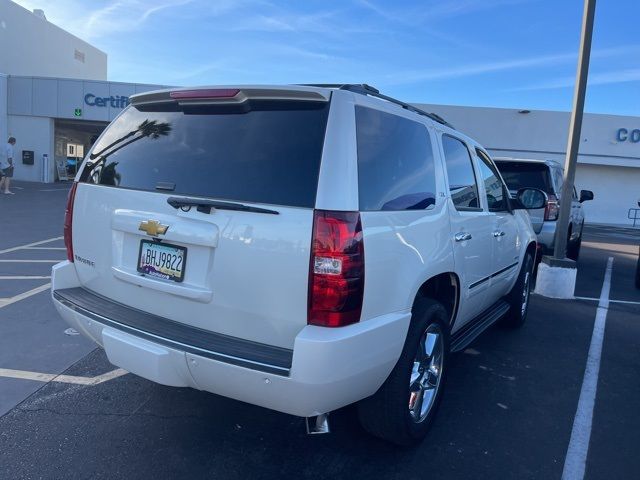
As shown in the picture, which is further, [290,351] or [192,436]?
[192,436]

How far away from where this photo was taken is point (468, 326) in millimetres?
4238

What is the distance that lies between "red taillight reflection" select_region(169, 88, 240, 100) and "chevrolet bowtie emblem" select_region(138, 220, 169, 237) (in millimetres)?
730

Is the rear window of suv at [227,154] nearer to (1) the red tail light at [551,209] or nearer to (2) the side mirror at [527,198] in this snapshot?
(2) the side mirror at [527,198]

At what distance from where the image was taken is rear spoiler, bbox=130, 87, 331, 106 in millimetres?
2553

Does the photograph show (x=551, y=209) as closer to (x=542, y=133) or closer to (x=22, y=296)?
(x=22, y=296)

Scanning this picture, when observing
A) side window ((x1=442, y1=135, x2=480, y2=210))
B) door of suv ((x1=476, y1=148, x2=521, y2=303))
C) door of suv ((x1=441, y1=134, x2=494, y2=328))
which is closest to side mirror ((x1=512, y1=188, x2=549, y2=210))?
door of suv ((x1=476, y1=148, x2=521, y2=303))

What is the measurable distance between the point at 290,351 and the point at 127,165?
1580mm

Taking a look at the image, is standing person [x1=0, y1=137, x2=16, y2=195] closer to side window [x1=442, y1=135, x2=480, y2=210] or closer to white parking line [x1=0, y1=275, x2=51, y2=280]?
white parking line [x1=0, y1=275, x2=51, y2=280]

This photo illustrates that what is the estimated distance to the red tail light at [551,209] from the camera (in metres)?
7.90

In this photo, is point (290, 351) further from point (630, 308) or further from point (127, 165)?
point (630, 308)

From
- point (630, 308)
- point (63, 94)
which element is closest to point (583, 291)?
point (630, 308)

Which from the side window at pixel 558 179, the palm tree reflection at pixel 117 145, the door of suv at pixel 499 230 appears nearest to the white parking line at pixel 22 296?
the palm tree reflection at pixel 117 145

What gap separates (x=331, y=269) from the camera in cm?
235

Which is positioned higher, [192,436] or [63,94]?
[63,94]
